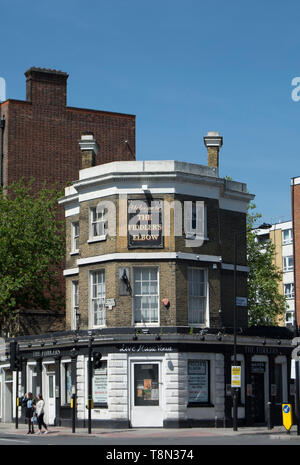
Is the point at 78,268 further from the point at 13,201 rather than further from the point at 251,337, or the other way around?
the point at 13,201

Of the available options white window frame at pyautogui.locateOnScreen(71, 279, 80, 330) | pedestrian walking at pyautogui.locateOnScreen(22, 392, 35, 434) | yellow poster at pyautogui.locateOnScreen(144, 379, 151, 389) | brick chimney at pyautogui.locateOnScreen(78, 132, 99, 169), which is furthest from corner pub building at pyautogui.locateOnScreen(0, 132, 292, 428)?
brick chimney at pyautogui.locateOnScreen(78, 132, 99, 169)

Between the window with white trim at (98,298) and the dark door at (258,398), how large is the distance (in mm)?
8266

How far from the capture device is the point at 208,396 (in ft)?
142

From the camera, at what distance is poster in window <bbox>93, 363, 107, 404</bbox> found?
43094 millimetres

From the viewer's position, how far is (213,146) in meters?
47.7

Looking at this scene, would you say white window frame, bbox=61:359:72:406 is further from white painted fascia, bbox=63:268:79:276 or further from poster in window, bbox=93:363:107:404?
white painted fascia, bbox=63:268:79:276

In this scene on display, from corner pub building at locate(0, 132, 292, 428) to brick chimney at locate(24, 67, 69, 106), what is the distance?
64.5 feet

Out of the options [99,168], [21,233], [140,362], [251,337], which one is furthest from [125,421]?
→ [21,233]

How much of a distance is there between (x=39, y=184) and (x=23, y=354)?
52.5 ft

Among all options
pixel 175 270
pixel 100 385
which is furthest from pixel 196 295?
pixel 100 385

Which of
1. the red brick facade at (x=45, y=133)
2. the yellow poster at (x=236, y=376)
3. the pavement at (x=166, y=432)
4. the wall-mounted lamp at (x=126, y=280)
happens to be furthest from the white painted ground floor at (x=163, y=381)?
the red brick facade at (x=45, y=133)

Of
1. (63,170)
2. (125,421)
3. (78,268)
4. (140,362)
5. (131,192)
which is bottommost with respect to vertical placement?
(125,421)

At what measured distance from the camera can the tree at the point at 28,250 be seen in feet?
181

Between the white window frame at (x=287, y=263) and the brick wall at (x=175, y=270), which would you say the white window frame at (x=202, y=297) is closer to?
the brick wall at (x=175, y=270)
